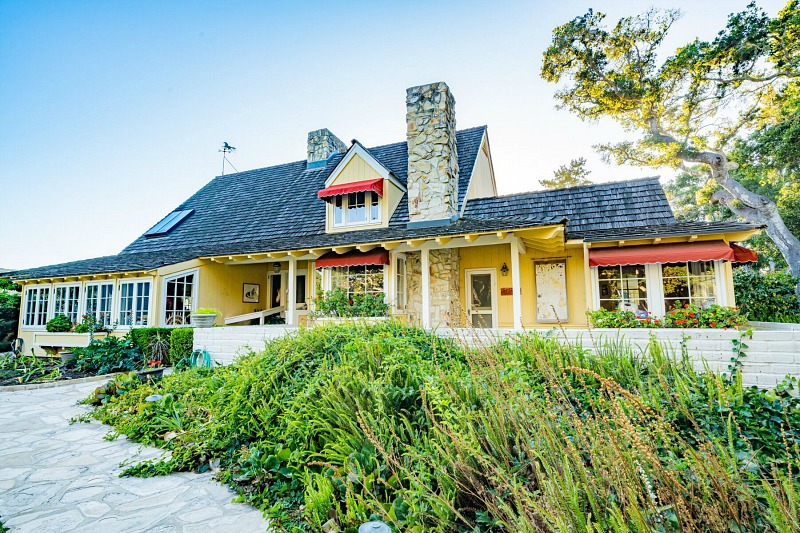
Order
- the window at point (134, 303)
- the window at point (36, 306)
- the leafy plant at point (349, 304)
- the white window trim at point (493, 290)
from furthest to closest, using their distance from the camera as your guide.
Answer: the window at point (36, 306) → the window at point (134, 303) → the white window trim at point (493, 290) → the leafy plant at point (349, 304)

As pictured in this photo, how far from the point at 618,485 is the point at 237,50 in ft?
43.4

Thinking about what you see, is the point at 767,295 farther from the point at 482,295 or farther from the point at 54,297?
the point at 54,297

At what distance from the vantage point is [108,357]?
10.3 m

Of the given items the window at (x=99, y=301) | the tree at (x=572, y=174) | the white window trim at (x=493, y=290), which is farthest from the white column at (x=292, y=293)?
the tree at (x=572, y=174)

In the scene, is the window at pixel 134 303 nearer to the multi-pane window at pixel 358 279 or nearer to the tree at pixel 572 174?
the multi-pane window at pixel 358 279

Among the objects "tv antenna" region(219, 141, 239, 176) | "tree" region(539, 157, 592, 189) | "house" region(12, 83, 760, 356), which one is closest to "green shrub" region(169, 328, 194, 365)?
"house" region(12, 83, 760, 356)

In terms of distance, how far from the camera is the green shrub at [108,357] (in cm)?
1010

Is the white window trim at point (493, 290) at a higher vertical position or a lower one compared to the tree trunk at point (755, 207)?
lower

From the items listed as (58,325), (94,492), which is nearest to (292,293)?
(58,325)

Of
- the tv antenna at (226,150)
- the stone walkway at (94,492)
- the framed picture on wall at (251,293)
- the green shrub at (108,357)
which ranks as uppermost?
the tv antenna at (226,150)

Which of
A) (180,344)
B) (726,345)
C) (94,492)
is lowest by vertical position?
(94,492)

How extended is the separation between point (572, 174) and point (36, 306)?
1242 inches

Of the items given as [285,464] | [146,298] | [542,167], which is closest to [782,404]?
[285,464]

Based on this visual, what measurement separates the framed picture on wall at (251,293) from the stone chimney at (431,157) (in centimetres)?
763
